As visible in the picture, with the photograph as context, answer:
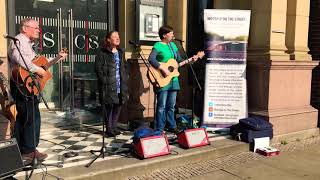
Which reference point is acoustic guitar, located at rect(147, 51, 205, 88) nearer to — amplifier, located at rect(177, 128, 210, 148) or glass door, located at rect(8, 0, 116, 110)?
amplifier, located at rect(177, 128, 210, 148)

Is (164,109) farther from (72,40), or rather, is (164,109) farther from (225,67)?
(72,40)

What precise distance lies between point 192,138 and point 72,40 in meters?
2.77

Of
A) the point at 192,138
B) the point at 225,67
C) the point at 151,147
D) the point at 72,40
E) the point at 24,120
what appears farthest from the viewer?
the point at 72,40

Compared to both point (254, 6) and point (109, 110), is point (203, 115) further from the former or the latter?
point (254, 6)

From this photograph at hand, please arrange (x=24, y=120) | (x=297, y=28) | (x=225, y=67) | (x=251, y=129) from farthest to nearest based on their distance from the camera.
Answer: (x=297, y=28), (x=225, y=67), (x=251, y=129), (x=24, y=120)

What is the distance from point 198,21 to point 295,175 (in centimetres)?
415

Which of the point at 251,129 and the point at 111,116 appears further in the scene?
the point at 111,116

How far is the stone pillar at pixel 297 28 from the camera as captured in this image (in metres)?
7.01

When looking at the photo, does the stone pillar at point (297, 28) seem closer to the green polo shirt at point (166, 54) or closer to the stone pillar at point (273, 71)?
the stone pillar at point (273, 71)

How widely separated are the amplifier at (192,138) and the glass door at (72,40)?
2.28 m

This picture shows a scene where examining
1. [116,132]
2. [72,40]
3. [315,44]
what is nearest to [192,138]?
[116,132]

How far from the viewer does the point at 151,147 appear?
5148mm

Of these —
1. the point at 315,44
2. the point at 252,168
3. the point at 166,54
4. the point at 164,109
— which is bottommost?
the point at 252,168

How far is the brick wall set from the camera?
7.59 meters
